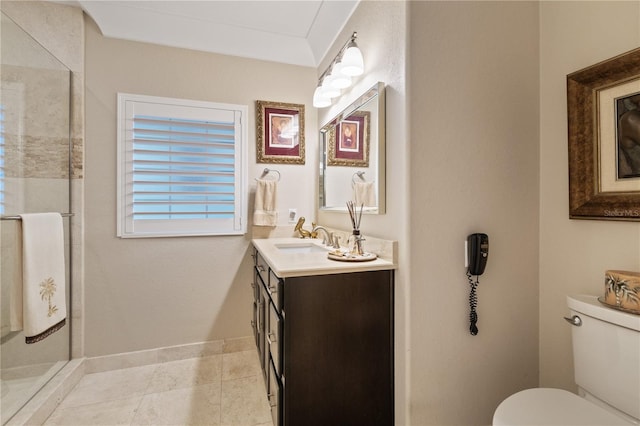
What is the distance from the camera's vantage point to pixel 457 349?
1.33 meters

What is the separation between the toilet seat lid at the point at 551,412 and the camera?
3.05 feet

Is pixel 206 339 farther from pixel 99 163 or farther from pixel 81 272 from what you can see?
pixel 99 163

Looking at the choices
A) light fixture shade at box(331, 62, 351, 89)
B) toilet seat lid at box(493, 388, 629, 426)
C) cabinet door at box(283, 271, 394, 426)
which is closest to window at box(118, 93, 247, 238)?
light fixture shade at box(331, 62, 351, 89)

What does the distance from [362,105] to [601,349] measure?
1.52m

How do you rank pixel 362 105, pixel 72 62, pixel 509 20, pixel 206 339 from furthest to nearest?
pixel 206 339
pixel 72 62
pixel 362 105
pixel 509 20

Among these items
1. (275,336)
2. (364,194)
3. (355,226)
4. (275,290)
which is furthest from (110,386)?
(364,194)

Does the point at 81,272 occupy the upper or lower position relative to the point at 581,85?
lower

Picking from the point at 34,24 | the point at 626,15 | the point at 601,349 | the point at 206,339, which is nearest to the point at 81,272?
the point at 206,339

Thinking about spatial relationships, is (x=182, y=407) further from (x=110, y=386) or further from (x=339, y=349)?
(x=339, y=349)

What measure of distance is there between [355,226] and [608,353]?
1.13 m

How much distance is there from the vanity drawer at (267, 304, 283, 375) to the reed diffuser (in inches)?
20.9

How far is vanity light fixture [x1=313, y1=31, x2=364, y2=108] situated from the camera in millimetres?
1596

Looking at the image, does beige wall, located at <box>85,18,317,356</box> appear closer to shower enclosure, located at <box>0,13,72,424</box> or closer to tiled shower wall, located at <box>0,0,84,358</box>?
tiled shower wall, located at <box>0,0,84,358</box>

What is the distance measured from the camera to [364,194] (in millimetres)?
1625
